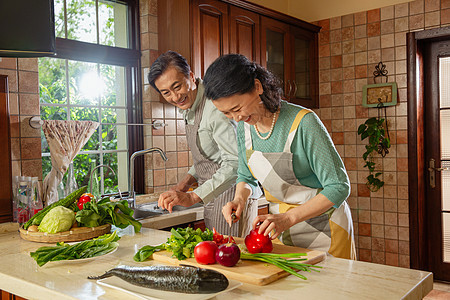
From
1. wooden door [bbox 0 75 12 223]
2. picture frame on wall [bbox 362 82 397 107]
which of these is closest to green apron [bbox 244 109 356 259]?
wooden door [bbox 0 75 12 223]

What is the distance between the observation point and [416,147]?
3.81 m

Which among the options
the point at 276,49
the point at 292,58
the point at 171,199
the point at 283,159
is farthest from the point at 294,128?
the point at 292,58

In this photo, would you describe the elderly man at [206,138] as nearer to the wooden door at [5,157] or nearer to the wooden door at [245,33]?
the wooden door at [5,157]

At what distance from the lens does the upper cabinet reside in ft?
9.81

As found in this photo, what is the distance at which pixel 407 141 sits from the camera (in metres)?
3.86

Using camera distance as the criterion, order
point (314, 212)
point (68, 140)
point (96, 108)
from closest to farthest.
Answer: point (314, 212) < point (68, 140) < point (96, 108)

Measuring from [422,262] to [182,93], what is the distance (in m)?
2.80

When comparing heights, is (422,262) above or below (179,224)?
below

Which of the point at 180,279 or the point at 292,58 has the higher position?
the point at 292,58

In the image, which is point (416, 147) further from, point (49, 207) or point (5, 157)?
point (5, 157)

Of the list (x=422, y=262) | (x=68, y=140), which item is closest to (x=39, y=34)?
(x=68, y=140)

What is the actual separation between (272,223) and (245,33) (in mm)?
2240

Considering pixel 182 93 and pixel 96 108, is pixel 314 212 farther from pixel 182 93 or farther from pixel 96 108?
pixel 96 108

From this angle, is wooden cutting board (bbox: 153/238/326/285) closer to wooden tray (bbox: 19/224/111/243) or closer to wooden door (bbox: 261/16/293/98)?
wooden tray (bbox: 19/224/111/243)
